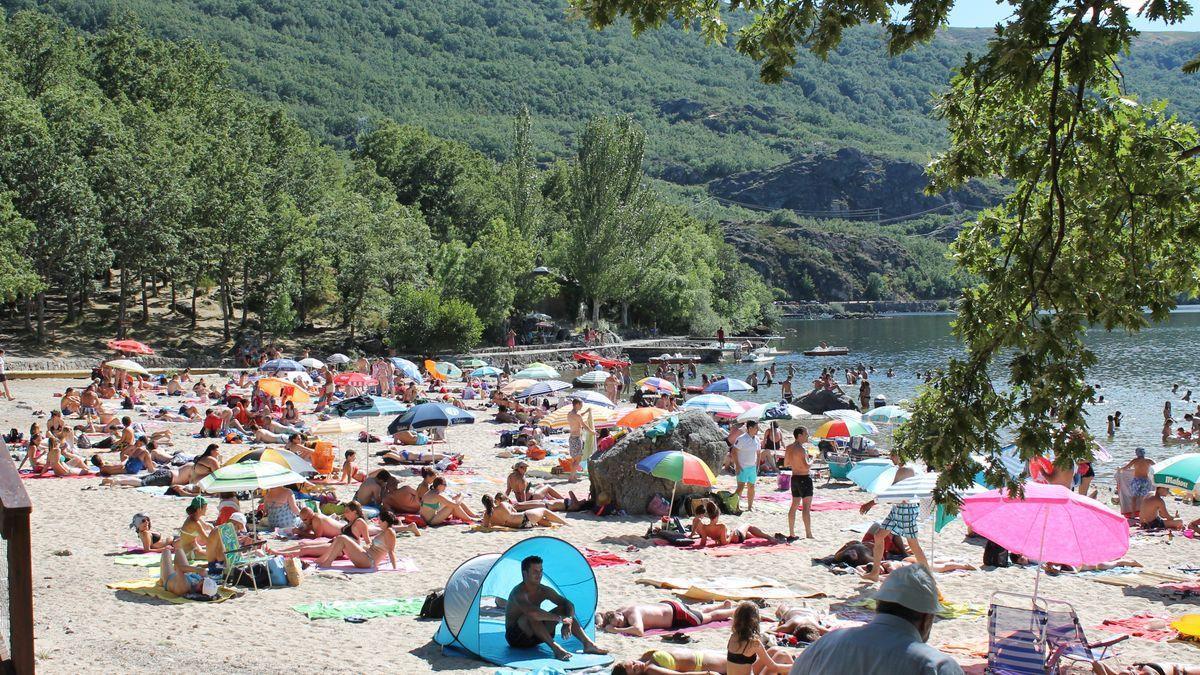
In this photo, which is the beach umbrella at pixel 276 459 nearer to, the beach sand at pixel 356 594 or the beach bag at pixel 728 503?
the beach sand at pixel 356 594

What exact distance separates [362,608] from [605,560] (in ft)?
11.0

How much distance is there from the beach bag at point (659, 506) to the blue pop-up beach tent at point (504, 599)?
18.4ft

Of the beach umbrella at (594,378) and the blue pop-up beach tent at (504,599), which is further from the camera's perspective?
the beach umbrella at (594,378)

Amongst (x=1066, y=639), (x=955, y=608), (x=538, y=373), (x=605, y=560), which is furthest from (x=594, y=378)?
(x=1066, y=639)

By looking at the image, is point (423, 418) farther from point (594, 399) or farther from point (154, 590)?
point (154, 590)

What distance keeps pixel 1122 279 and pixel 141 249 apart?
38916 mm

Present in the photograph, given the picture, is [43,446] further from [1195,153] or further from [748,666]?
[1195,153]

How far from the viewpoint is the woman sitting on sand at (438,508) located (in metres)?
14.2

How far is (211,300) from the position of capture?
166 ft

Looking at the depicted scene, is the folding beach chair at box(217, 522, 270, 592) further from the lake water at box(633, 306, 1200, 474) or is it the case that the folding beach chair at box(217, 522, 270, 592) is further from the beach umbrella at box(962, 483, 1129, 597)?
the lake water at box(633, 306, 1200, 474)

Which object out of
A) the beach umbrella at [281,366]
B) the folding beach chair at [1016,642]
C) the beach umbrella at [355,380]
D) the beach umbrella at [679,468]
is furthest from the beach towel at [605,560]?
the beach umbrella at [281,366]

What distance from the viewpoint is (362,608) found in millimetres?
9883

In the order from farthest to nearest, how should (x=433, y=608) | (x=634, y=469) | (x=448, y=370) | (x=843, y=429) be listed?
(x=448, y=370)
(x=843, y=429)
(x=634, y=469)
(x=433, y=608)

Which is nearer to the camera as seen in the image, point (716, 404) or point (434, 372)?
point (716, 404)
